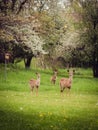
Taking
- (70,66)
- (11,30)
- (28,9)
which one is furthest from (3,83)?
(70,66)

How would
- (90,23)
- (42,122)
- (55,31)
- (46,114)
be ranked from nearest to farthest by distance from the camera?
1. (42,122)
2. (46,114)
3. (90,23)
4. (55,31)

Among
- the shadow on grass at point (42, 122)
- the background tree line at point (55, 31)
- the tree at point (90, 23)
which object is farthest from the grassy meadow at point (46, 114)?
the tree at point (90, 23)

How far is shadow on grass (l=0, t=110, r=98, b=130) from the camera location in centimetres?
1511

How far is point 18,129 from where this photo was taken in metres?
14.6

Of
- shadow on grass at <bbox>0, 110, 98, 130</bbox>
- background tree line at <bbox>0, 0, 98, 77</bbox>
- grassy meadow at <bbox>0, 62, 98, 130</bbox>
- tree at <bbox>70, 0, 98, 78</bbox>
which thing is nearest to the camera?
shadow on grass at <bbox>0, 110, 98, 130</bbox>

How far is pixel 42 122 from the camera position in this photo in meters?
Result: 16.0

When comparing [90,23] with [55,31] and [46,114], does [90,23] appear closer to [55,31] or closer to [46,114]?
[55,31]

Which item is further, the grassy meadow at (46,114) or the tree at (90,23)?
the tree at (90,23)

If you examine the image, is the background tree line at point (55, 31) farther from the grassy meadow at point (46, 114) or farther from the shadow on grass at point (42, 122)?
the shadow on grass at point (42, 122)

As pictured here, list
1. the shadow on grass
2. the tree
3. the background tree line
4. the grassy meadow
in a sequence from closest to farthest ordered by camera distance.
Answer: the shadow on grass, the grassy meadow, the background tree line, the tree

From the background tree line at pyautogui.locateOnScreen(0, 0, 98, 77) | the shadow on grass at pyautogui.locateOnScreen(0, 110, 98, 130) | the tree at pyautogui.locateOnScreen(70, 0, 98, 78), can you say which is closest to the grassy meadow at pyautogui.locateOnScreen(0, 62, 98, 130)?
the shadow on grass at pyautogui.locateOnScreen(0, 110, 98, 130)

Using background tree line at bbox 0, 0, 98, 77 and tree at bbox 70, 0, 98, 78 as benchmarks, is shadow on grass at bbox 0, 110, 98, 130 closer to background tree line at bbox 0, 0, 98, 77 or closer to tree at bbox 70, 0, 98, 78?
background tree line at bbox 0, 0, 98, 77

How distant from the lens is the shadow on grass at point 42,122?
15.1m

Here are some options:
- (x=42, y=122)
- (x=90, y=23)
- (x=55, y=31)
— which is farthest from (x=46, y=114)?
(x=55, y=31)
